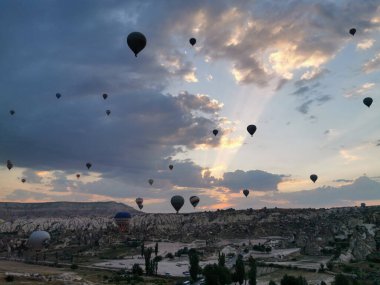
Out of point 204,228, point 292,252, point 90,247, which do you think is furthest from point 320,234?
point 90,247

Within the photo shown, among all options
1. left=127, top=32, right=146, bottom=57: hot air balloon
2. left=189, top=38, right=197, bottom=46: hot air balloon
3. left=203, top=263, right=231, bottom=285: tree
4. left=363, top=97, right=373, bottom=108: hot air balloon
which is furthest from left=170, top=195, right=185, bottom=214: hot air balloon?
left=363, top=97, right=373, bottom=108: hot air balloon

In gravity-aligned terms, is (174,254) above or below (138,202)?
below

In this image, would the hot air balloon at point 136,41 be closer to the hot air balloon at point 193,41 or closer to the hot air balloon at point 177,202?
the hot air balloon at point 193,41

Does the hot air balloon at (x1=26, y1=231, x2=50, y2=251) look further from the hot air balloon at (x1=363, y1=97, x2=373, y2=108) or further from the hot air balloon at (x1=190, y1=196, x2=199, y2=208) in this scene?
the hot air balloon at (x1=363, y1=97, x2=373, y2=108)

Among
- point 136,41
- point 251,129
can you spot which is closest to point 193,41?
point 136,41

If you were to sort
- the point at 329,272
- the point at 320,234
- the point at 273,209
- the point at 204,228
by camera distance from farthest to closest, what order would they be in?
the point at 273,209 → the point at 204,228 → the point at 320,234 → the point at 329,272

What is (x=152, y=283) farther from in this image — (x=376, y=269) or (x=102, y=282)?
(x=376, y=269)

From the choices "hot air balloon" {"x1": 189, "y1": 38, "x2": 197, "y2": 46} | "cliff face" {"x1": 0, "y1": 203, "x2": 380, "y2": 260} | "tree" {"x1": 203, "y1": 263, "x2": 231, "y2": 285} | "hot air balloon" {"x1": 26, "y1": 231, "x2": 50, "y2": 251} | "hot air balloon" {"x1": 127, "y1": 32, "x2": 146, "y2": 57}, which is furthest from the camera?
"cliff face" {"x1": 0, "y1": 203, "x2": 380, "y2": 260}
